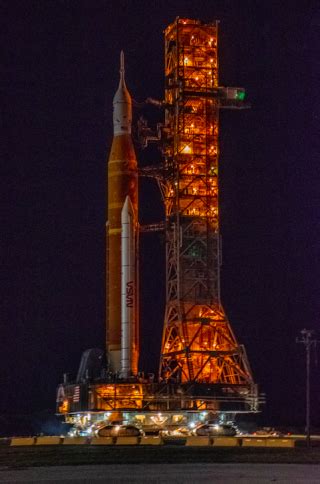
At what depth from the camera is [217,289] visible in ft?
268


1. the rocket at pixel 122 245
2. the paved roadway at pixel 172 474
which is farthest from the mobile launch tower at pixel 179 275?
the paved roadway at pixel 172 474

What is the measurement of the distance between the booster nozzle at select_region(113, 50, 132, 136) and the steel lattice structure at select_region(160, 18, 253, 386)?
3.27m

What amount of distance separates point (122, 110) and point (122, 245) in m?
9.97

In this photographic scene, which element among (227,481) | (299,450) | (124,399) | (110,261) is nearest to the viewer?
(227,481)

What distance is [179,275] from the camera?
80.9 metres

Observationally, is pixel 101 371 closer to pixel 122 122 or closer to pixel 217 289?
pixel 217 289

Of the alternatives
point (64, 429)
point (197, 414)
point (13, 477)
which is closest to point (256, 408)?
point (197, 414)

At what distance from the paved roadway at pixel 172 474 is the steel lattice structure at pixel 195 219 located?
35876 millimetres

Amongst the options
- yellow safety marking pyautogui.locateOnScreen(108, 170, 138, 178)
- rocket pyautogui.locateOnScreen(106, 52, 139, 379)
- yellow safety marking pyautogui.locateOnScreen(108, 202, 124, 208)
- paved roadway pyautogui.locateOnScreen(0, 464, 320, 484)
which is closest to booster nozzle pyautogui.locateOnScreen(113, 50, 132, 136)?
rocket pyautogui.locateOnScreen(106, 52, 139, 379)

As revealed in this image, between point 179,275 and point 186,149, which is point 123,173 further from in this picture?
point 179,275

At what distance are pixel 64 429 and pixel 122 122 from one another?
2778cm

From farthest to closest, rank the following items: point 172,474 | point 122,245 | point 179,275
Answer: point 179,275, point 122,245, point 172,474

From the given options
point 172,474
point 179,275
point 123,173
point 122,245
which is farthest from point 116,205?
point 172,474

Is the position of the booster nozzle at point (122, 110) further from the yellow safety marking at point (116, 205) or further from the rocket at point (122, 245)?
the yellow safety marking at point (116, 205)
